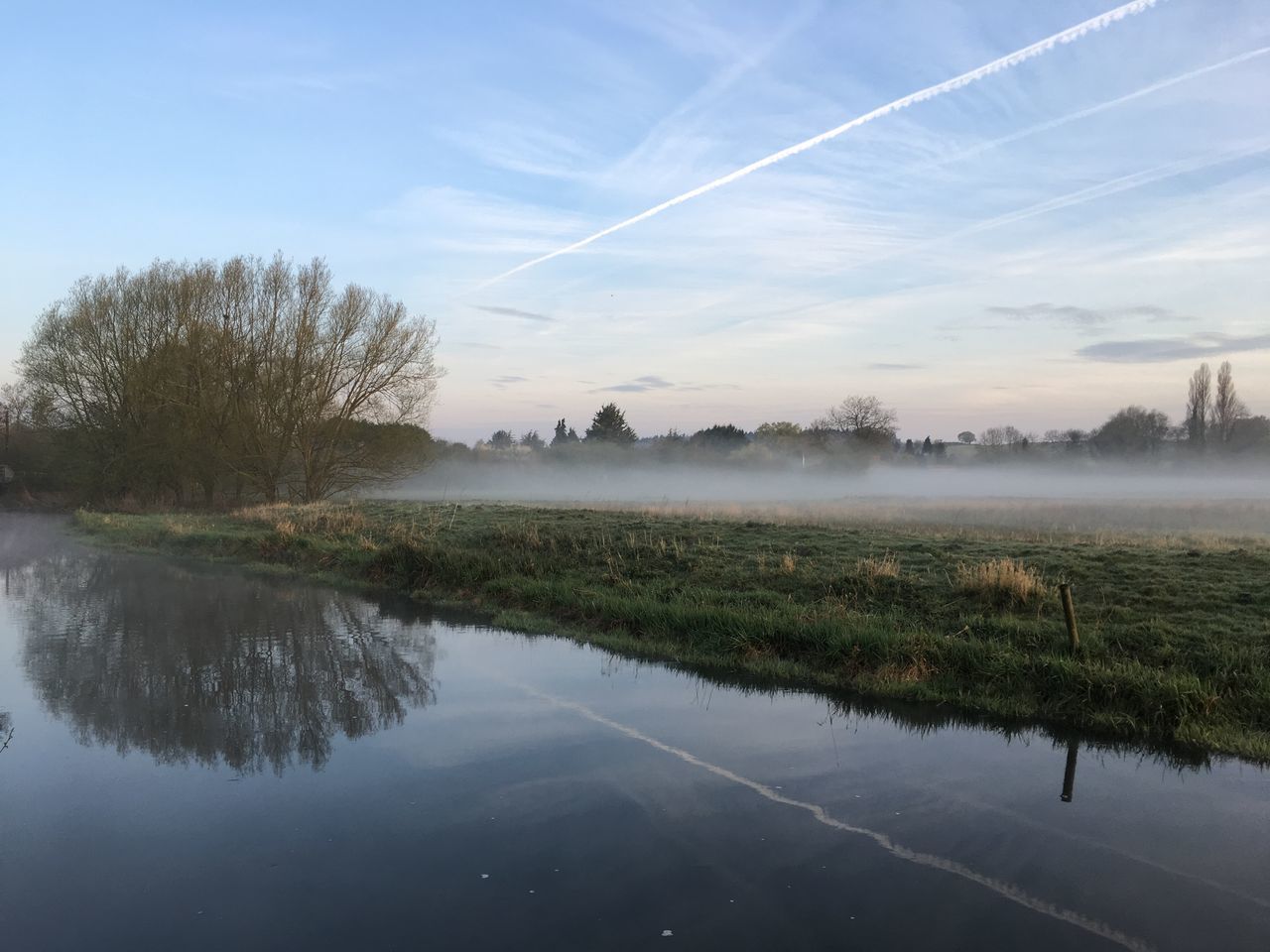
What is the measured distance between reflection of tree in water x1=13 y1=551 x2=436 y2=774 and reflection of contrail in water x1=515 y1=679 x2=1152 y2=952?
3038 millimetres

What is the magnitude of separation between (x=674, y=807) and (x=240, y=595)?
1264 cm

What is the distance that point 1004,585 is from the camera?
12094 millimetres

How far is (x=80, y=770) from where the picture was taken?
6828mm

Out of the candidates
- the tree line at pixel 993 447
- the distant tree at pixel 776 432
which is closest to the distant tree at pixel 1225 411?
the tree line at pixel 993 447

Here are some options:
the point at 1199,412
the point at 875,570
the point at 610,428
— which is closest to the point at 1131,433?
the point at 1199,412

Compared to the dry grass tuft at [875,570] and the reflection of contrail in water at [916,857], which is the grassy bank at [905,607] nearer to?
the dry grass tuft at [875,570]

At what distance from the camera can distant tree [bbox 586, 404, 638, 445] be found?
11475 cm

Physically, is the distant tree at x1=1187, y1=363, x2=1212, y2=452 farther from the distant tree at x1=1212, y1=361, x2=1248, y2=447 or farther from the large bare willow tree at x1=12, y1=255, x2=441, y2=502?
the large bare willow tree at x1=12, y1=255, x2=441, y2=502

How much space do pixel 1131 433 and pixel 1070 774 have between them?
10354 centimetres

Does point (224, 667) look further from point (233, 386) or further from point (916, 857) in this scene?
point (233, 386)

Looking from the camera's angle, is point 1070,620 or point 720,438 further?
point 720,438

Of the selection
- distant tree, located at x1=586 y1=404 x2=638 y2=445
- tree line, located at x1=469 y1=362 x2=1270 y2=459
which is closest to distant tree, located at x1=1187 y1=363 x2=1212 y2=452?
tree line, located at x1=469 y1=362 x2=1270 y2=459

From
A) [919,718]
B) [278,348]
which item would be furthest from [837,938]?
[278,348]

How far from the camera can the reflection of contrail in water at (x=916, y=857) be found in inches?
186
